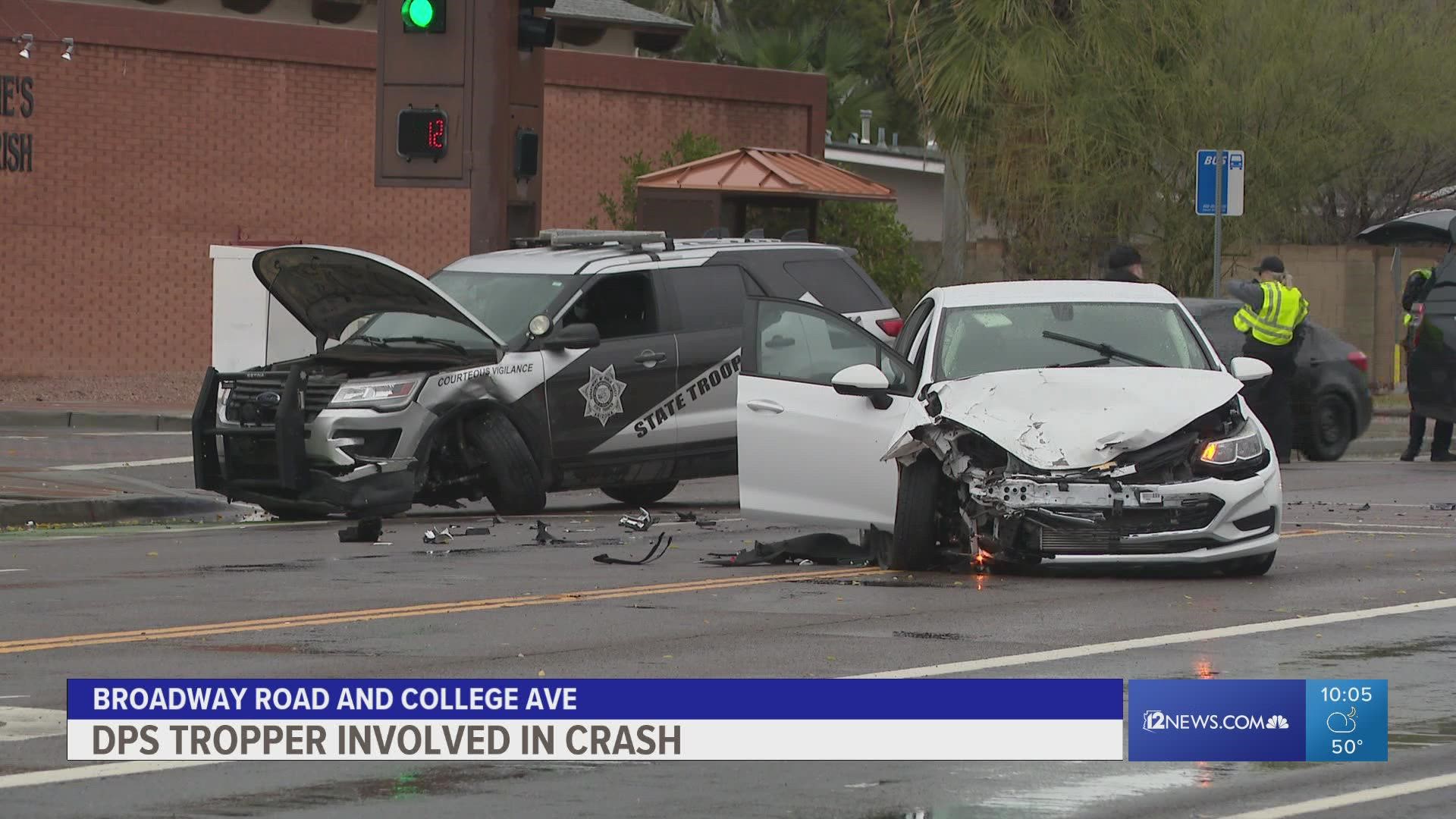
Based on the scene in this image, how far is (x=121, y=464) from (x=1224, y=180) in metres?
11.0

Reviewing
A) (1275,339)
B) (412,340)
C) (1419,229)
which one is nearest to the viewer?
(412,340)

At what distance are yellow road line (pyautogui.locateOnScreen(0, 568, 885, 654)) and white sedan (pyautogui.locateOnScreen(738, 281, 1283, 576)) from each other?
560 millimetres

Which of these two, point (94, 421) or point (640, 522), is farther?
point (94, 421)

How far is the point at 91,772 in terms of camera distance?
22.7 feet

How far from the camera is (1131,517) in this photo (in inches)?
457

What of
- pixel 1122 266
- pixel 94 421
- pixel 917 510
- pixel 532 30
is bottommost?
pixel 94 421

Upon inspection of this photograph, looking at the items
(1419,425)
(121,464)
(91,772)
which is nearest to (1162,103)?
(1419,425)

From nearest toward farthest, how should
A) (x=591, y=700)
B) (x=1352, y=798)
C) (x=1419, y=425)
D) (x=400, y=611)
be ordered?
(x=1352, y=798)
(x=591, y=700)
(x=400, y=611)
(x=1419, y=425)

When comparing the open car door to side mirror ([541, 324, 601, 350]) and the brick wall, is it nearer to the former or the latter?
side mirror ([541, 324, 601, 350])

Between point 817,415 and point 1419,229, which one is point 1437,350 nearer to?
point 1419,229

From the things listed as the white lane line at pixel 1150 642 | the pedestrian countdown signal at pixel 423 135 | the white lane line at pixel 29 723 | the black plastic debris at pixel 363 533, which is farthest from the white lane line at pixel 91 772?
the pedestrian countdown signal at pixel 423 135

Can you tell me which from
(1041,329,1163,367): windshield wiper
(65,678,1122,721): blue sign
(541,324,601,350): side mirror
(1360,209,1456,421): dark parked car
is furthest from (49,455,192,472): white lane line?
(65,678,1122,721): blue sign

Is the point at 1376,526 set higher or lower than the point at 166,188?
lower

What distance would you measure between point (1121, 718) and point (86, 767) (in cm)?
323
